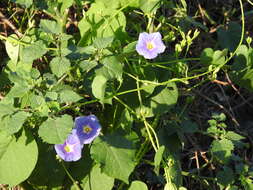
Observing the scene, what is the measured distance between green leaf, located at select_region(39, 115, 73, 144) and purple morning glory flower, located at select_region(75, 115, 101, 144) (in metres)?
0.16

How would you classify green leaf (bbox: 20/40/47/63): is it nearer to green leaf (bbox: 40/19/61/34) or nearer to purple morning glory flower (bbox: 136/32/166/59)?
green leaf (bbox: 40/19/61/34)

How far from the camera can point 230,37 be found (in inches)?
72.1

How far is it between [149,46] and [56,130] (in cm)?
40

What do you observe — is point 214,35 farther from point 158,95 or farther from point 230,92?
point 158,95

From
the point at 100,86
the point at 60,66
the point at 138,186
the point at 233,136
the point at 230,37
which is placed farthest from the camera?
the point at 230,37

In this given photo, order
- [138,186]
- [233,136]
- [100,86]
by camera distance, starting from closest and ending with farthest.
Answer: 1. [100,86]
2. [138,186]
3. [233,136]

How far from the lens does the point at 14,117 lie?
1172 millimetres

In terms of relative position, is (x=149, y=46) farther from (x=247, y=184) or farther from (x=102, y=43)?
(x=247, y=184)

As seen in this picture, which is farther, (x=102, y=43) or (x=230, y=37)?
(x=230, y=37)

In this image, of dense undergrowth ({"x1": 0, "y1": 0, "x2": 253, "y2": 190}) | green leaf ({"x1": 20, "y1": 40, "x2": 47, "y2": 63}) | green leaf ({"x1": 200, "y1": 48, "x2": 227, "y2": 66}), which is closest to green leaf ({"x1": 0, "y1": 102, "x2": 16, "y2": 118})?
dense undergrowth ({"x1": 0, "y1": 0, "x2": 253, "y2": 190})

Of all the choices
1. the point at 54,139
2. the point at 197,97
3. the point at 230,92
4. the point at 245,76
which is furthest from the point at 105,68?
the point at 230,92

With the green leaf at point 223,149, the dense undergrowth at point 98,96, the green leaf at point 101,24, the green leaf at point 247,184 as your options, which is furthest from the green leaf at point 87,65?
the green leaf at point 247,184

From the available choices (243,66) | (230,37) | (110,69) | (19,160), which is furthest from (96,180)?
(230,37)

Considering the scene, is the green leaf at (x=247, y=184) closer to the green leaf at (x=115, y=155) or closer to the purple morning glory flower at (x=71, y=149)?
the green leaf at (x=115, y=155)
